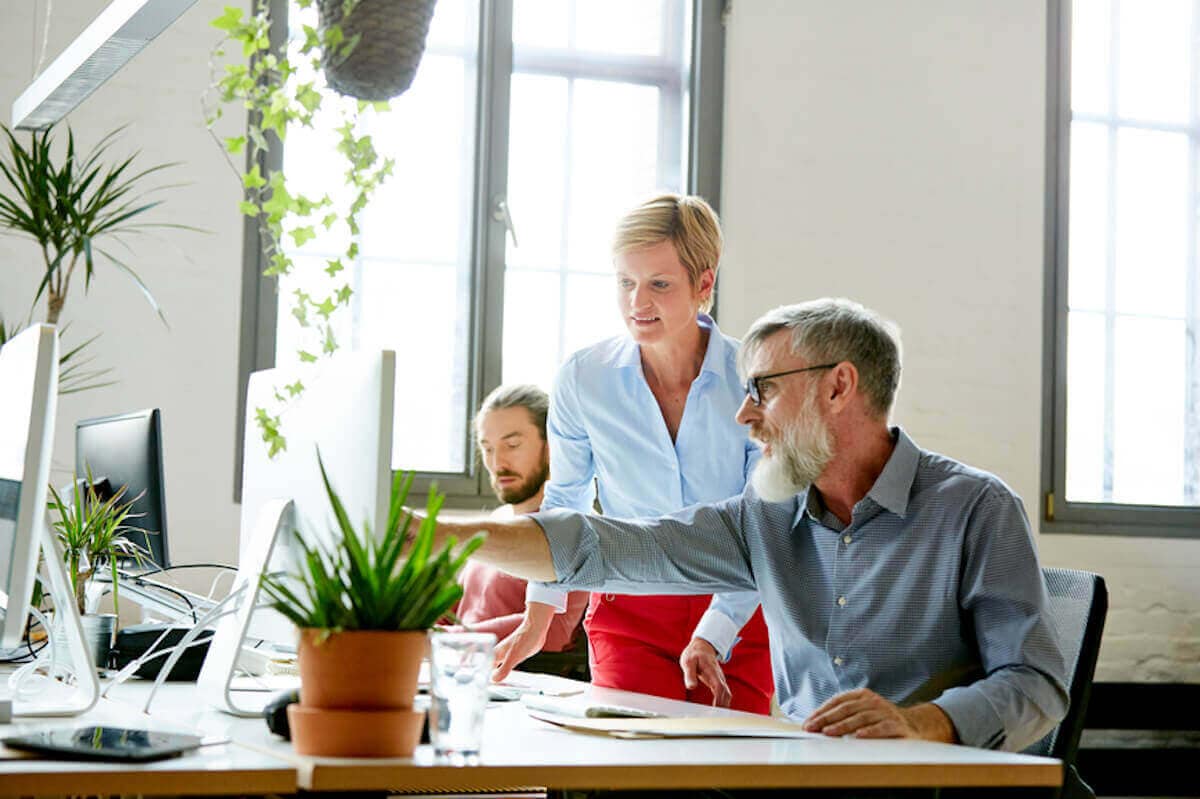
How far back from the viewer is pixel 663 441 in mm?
2828

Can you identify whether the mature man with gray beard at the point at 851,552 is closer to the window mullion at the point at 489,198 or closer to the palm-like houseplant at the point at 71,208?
the palm-like houseplant at the point at 71,208

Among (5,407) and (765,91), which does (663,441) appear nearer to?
(5,407)

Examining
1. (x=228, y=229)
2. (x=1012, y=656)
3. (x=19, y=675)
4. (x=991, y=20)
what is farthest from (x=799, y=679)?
(x=991, y=20)

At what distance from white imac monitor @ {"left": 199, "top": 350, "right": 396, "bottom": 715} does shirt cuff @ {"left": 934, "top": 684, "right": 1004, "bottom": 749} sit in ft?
2.51

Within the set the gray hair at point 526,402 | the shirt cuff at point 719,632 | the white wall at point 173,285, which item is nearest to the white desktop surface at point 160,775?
the shirt cuff at point 719,632

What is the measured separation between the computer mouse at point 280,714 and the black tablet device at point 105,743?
0.25 ft

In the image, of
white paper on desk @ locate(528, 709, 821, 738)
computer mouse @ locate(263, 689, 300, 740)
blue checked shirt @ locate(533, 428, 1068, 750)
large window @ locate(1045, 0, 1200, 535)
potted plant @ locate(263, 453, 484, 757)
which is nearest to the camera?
potted plant @ locate(263, 453, 484, 757)

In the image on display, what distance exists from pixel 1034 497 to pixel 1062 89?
149 centimetres

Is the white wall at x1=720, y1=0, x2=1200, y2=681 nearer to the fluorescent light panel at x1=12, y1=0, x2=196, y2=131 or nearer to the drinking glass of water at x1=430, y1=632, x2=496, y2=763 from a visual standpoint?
the fluorescent light panel at x1=12, y1=0, x2=196, y2=131

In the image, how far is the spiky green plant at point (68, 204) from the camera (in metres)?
3.84

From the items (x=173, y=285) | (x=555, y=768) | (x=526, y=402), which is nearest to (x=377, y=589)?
(x=555, y=768)

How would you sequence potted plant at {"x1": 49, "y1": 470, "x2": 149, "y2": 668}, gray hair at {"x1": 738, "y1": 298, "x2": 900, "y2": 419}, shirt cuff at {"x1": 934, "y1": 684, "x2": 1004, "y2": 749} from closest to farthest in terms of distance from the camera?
1. shirt cuff at {"x1": 934, "y1": 684, "x2": 1004, "y2": 749}
2. gray hair at {"x1": 738, "y1": 298, "x2": 900, "y2": 419}
3. potted plant at {"x1": 49, "y1": 470, "x2": 149, "y2": 668}

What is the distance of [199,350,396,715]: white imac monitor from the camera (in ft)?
4.87

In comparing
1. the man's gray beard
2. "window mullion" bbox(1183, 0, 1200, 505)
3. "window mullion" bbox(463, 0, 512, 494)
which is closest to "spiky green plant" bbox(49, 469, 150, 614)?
the man's gray beard
